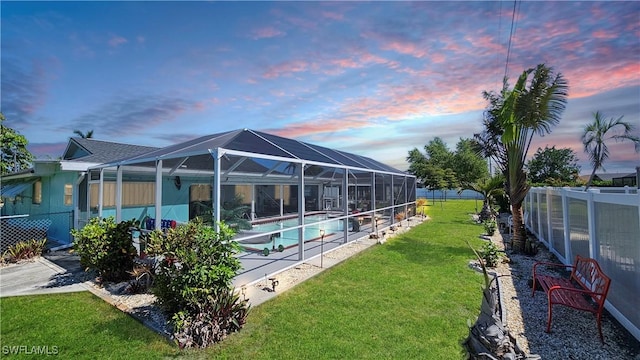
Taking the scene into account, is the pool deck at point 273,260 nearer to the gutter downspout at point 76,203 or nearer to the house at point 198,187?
the house at point 198,187

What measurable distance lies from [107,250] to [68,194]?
661 cm

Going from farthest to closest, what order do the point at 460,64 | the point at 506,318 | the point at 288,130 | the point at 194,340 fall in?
the point at 288,130 < the point at 460,64 < the point at 506,318 < the point at 194,340

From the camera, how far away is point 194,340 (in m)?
4.10

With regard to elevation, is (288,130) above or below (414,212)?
above

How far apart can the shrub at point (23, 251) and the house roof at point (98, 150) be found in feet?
11.2

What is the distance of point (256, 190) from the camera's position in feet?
47.6

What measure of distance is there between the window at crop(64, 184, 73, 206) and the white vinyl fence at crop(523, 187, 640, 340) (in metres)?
15.6

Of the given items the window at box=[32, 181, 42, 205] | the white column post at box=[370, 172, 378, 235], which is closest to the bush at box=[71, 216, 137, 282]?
the white column post at box=[370, 172, 378, 235]

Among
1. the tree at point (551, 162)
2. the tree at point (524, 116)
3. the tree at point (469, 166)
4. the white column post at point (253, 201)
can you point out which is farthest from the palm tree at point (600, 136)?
the tree at point (551, 162)

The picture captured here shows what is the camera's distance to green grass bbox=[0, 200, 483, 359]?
393 centimetres

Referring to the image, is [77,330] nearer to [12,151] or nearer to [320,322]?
[320,322]

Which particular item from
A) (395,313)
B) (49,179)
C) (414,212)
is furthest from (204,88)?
(414,212)

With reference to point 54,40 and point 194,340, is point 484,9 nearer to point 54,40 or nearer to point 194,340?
point 194,340

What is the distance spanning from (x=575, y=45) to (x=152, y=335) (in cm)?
1336
